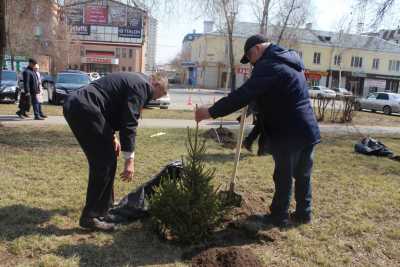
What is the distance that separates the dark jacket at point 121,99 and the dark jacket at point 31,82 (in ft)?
30.6

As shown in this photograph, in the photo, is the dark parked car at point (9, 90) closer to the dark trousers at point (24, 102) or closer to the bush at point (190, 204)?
the dark trousers at point (24, 102)

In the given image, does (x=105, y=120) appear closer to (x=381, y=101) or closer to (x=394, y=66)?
(x=381, y=101)

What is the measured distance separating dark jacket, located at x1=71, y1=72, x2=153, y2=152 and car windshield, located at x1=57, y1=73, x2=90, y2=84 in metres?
15.5

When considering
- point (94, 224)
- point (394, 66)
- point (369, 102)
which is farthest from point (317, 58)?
point (94, 224)

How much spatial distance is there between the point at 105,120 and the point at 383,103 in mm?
27449

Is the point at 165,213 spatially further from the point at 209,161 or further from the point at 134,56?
the point at 134,56

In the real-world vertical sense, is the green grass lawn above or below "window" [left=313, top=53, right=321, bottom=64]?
below

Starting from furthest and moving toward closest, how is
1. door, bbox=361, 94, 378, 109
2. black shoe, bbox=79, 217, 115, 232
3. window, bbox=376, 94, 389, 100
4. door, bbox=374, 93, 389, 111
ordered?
door, bbox=361, 94, 378, 109
window, bbox=376, 94, 389, 100
door, bbox=374, 93, 389, 111
black shoe, bbox=79, 217, 115, 232

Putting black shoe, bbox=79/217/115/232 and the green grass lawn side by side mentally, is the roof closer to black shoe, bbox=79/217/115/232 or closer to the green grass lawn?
the green grass lawn

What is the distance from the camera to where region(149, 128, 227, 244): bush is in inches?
149

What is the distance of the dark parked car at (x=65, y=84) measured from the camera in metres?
18.1

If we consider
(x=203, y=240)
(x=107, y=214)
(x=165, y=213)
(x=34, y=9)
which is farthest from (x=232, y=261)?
(x=34, y=9)

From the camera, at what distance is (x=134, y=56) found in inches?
3383

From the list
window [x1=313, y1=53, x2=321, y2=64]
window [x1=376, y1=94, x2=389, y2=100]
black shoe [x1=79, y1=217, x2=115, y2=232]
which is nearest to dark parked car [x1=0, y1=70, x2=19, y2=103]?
black shoe [x1=79, y1=217, x2=115, y2=232]
